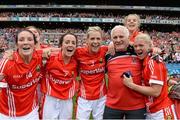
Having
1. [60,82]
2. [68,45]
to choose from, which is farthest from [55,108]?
[68,45]

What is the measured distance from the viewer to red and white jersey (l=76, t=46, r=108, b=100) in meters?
6.20

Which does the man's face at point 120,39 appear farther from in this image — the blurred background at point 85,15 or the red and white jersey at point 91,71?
the blurred background at point 85,15

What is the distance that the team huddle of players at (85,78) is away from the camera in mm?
5195

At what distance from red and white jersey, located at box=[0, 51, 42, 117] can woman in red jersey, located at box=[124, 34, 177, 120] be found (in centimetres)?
145

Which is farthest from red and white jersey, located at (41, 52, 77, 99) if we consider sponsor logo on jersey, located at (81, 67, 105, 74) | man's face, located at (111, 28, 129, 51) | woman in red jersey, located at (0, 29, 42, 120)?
man's face, located at (111, 28, 129, 51)

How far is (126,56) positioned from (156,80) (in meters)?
0.61

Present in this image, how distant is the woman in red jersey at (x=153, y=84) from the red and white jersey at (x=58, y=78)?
119cm

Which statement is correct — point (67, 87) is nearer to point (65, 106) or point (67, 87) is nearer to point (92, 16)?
point (65, 106)

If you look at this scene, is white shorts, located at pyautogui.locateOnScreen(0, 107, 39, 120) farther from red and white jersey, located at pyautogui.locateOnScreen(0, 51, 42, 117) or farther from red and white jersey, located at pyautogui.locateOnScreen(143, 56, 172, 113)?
red and white jersey, located at pyautogui.locateOnScreen(143, 56, 172, 113)

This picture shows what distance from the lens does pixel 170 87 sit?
5.57 metres

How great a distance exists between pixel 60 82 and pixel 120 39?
1.30 metres

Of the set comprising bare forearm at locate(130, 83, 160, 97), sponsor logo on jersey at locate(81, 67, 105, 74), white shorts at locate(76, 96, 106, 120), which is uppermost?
sponsor logo on jersey at locate(81, 67, 105, 74)

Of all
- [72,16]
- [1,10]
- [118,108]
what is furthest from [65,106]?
[1,10]

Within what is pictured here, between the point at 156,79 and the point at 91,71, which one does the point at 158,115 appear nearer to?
the point at 156,79
